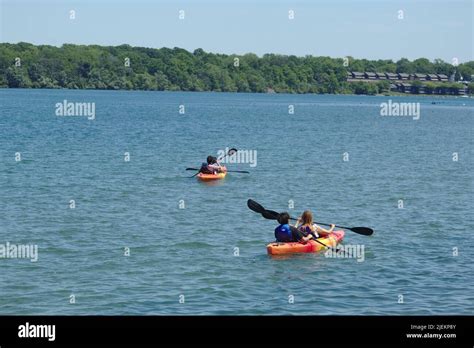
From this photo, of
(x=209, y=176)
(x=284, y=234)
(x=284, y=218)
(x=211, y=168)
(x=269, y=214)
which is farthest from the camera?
(x=211, y=168)

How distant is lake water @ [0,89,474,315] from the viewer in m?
22.0

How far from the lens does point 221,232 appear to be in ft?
103

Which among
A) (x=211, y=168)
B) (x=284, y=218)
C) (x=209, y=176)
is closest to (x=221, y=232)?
(x=284, y=218)

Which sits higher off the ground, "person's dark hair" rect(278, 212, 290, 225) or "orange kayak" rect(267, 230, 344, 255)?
"person's dark hair" rect(278, 212, 290, 225)

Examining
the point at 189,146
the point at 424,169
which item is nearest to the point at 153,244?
the point at 424,169

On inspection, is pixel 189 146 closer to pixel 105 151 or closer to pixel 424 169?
pixel 105 151

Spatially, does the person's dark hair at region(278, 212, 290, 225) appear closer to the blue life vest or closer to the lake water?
the blue life vest

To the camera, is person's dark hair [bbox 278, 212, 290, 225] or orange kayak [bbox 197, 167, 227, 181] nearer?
person's dark hair [bbox 278, 212, 290, 225]

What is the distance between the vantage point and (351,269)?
25375 mm
